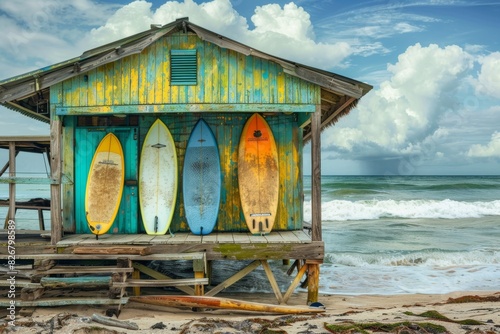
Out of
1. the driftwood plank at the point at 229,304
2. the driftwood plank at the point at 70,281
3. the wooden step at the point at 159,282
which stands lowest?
the driftwood plank at the point at 229,304

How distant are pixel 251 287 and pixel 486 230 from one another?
609 inches

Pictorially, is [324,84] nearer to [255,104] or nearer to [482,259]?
[255,104]

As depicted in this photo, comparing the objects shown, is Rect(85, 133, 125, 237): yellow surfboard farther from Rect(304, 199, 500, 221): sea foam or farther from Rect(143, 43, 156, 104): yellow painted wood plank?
Rect(304, 199, 500, 221): sea foam

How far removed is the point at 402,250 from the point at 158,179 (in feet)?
32.9

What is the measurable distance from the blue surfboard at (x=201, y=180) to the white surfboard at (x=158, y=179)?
0.27 metres

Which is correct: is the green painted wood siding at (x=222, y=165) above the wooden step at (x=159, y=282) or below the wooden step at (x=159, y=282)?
above

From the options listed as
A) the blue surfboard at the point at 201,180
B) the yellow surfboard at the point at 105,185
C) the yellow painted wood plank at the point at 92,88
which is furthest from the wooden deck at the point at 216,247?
the yellow painted wood plank at the point at 92,88

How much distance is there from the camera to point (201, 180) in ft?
27.8

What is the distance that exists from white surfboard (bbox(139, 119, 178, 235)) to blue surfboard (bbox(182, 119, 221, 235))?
271mm

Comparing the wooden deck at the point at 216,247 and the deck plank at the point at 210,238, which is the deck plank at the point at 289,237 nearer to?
the wooden deck at the point at 216,247

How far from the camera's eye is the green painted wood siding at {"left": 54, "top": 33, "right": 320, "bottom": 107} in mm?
7621

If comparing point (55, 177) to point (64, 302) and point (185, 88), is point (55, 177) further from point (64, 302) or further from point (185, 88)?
point (185, 88)

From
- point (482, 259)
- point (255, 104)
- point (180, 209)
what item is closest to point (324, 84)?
point (255, 104)

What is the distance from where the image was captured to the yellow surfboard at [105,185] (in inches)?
321
